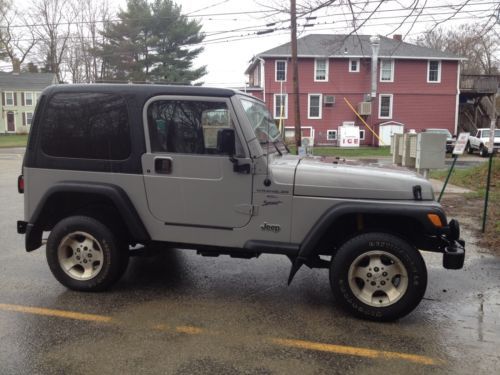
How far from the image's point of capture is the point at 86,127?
4555 mm

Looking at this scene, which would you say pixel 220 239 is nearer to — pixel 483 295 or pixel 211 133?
pixel 211 133

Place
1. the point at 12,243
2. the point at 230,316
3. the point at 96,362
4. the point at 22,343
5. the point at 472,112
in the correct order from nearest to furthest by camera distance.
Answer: the point at 96,362, the point at 22,343, the point at 230,316, the point at 12,243, the point at 472,112

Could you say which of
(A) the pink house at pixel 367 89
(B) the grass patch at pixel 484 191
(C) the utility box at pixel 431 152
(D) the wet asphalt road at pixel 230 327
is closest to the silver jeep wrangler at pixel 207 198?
(D) the wet asphalt road at pixel 230 327

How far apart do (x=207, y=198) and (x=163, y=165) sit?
53 cm

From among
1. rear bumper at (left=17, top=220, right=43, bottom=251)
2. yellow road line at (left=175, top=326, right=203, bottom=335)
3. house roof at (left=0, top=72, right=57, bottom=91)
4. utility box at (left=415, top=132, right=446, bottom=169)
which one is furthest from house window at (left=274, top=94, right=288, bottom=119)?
house roof at (left=0, top=72, right=57, bottom=91)

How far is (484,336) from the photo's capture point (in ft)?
12.6

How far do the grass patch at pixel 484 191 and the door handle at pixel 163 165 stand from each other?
16.7ft

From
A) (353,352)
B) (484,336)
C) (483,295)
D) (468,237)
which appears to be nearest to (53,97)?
(353,352)

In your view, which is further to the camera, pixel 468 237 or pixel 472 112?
pixel 472 112

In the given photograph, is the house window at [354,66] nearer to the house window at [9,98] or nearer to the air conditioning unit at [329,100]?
the air conditioning unit at [329,100]

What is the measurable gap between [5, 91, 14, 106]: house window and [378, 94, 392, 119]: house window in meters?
44.4

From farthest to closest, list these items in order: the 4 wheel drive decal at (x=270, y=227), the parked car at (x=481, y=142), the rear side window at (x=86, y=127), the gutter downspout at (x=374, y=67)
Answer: the gutter downspout at (x=374, y=67) → the parked car at (x=481, y=142) → the rear side window at (x=86, y=127) → the 4 wheel drive decal at (x=270, y=227)

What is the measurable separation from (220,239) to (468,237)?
15.7ft

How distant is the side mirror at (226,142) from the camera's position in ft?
13.2
